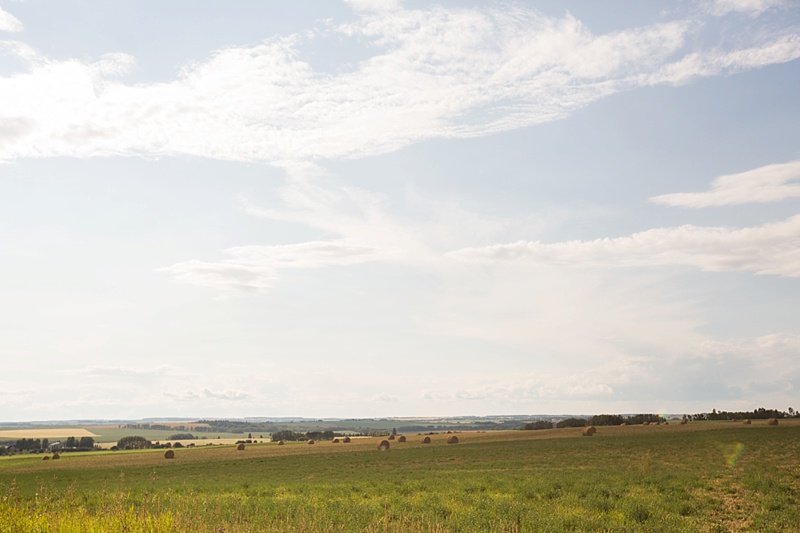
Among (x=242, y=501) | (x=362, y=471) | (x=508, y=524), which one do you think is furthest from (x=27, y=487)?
(x=508, y=524)

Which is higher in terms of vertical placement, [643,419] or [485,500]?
[485,500]

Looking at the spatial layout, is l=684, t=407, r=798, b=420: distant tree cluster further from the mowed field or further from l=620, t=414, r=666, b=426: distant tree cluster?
the mowed field

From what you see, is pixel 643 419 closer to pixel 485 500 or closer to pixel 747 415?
pixel 747 415

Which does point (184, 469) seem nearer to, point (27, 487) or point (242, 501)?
point (27, 487)

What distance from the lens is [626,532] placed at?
56.6 ft

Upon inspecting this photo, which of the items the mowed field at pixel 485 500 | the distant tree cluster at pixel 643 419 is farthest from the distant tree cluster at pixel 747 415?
the mowed field at pixel 485 500

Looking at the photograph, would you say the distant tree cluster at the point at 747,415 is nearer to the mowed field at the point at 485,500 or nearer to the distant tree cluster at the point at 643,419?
the distant tree cluster at the point at 643,419

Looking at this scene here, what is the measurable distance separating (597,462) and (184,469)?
38389mm

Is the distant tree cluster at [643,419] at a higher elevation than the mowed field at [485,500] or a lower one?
lower

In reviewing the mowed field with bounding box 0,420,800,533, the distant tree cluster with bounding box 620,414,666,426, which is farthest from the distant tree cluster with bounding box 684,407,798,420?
the mowed field with bounding box 0,420,800,533

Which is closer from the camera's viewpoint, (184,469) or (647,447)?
(647,447)

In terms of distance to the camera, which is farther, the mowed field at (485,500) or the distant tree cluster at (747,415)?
the distant tree cluster at (747,415)

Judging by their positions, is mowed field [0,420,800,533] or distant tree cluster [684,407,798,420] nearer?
mowed field [0,420,800,533]

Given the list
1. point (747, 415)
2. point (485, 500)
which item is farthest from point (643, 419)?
point (485, 500)
